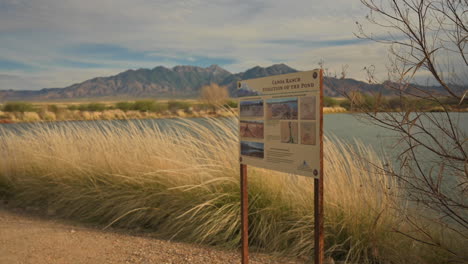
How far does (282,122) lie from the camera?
8.93 feet

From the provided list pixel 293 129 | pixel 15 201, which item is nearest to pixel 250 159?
pixel 293 129

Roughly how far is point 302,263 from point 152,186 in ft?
7.56

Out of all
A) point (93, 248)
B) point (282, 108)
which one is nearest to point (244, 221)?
point (282, 108)

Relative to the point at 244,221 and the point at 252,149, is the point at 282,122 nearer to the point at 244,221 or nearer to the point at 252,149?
the point at 252,149

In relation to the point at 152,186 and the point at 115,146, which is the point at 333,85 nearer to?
the point at 152,186

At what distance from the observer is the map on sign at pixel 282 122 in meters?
2.48

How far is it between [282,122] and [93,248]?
8.63 feet

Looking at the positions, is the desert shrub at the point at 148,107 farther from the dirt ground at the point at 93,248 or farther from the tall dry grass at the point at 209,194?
the dirt ground at the point at 93,248

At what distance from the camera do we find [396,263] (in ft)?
11.0

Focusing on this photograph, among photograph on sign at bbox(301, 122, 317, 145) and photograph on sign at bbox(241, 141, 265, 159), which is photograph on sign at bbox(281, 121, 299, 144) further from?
photograph on sign at bbox(241, 141, 265, 159)

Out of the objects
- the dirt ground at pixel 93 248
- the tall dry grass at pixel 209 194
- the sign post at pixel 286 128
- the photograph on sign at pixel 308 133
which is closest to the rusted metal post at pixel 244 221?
the sign post at pixel 286 128

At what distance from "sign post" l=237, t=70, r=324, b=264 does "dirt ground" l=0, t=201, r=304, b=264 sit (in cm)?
74

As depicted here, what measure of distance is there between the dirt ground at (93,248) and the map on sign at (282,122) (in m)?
1.18

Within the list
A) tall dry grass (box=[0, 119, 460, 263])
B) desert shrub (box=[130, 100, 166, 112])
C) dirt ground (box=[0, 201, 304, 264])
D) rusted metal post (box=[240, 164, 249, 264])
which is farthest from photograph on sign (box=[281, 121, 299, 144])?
desert shrub (box=[130, 100, 166, 112])
